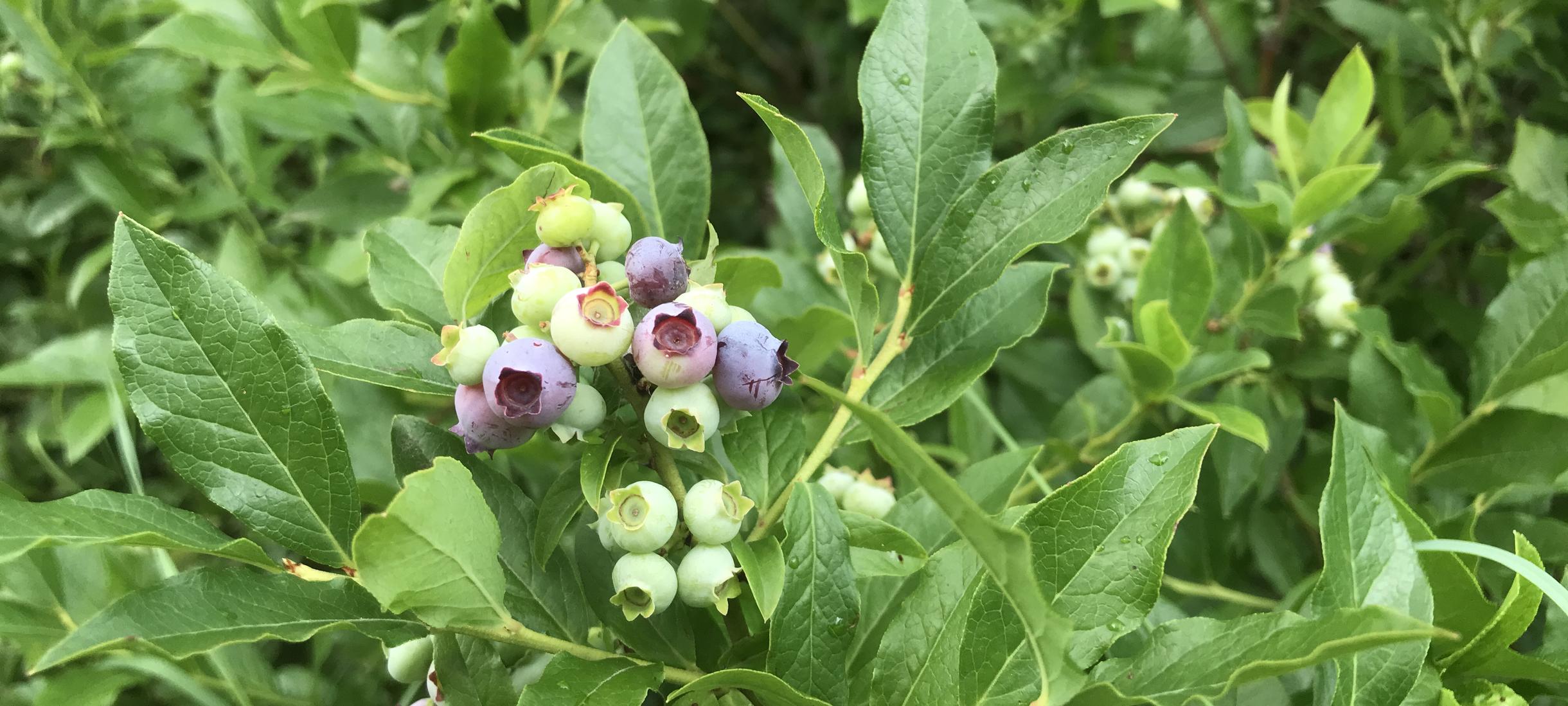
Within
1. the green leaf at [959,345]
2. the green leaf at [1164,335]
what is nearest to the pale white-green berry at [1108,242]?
the green leaf at [1164,335]

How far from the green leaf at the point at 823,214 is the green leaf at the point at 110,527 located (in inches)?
16.4

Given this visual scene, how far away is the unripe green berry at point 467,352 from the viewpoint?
0.60 metres

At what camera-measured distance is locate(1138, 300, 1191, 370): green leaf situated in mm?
1029

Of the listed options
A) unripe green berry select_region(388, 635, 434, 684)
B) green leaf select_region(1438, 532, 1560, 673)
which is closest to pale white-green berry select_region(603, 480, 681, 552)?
unripe green berry select_region(388, 635, 434, 684)

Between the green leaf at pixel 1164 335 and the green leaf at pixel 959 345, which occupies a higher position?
the green leaf at pixel 959 345

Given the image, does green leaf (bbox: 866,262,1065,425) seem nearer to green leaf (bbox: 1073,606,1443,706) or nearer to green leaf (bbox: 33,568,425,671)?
green leaf (bbox: 1073,606,1443,706)

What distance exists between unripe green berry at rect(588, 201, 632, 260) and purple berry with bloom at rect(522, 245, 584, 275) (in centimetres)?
2

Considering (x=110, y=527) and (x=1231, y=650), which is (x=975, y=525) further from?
(x=110, y=527)

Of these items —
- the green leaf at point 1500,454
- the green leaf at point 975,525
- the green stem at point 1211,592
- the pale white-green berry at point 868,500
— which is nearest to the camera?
the green leaf at point 975,525

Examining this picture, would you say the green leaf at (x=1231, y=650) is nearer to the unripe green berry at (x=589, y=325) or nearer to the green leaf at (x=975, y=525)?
the green leaf at (x=975, y=525)

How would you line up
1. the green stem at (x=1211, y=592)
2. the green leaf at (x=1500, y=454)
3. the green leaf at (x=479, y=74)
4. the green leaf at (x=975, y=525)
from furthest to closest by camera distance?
1. the green leaf at (x=479, y=74)
2. the green stem at (x=1211, y=592)
3. the green leaf at (x=1500, y=454)
4. the green leaf at (x=975, y=525)

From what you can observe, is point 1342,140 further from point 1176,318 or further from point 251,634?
point 251,634

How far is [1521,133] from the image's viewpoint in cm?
129

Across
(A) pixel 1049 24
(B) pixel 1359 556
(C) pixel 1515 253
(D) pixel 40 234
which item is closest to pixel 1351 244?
(C) pixel 1515 253
